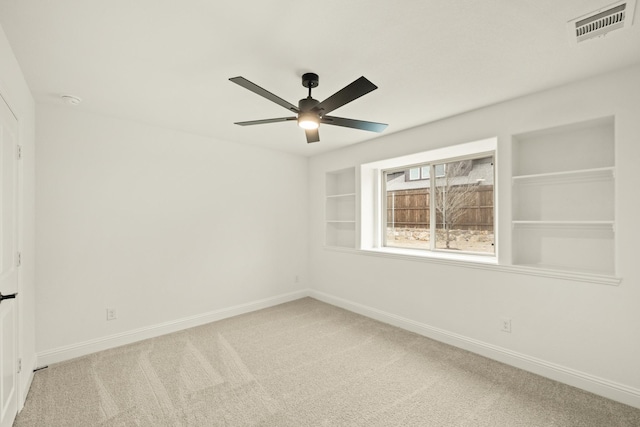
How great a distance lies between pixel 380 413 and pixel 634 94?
3.00 metres

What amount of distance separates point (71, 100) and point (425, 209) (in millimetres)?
4155

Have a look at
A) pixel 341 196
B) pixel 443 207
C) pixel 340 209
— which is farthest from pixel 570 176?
pixel 340 209

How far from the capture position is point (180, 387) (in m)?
2.36

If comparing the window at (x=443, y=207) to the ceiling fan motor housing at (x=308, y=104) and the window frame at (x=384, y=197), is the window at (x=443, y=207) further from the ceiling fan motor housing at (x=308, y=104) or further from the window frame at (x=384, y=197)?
the ceiling fan motor housing at (x=308, y=104)

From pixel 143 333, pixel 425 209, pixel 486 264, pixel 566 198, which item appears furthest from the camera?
pixel 425 209

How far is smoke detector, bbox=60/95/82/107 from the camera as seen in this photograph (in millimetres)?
2570

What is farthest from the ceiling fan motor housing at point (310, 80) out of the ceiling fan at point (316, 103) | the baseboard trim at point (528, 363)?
the baseboard trim at point (528, 363)

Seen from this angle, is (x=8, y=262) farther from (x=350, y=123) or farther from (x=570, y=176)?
(x=570, y=176)

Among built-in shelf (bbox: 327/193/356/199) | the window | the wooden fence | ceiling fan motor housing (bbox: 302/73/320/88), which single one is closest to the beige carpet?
the window

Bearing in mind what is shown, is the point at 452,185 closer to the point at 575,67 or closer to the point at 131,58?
the point at 575,67

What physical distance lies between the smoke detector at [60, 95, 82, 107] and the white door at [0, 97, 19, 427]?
24.8 inches

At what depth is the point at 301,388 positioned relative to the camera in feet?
7.69

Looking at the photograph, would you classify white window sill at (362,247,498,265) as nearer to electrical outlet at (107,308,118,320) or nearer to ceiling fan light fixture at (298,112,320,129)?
ceiling fan light fixture at (298,112,320,129)

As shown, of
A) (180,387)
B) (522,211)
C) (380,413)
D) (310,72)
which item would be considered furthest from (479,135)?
(180,387)
